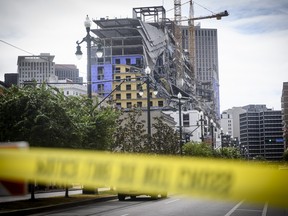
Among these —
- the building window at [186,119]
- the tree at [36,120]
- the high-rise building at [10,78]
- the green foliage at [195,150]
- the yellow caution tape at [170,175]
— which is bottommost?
the green foliage at [195,150]

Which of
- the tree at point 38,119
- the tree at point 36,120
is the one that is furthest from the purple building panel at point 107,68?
the tree at point 36,120

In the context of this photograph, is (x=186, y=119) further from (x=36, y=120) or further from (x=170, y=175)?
(x=170, y=175)

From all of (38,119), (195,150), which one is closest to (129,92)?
(195,150)

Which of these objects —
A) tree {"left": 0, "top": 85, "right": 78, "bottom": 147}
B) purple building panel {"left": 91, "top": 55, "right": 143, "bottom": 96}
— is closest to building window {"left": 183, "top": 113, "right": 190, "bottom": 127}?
purple building panel {"left": 91, "top": 55, "right": 143, "bottom": 96}

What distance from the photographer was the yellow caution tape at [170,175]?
2.96 meters

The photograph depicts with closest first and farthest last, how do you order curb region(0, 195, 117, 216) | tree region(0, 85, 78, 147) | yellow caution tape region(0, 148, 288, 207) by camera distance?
1. yellow caution tape region(0, 148, 288, 207)
2. curb region(0, 195, 117, 216)
3. tree region(0, 85, 78, 147)

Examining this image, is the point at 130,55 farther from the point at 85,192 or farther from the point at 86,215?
the point at 86,215

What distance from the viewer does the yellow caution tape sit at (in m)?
2.96

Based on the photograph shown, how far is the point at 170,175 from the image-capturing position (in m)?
3.14

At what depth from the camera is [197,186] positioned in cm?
304

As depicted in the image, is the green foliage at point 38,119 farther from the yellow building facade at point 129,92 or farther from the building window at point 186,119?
the building window at point 186,119

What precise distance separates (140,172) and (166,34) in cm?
13588

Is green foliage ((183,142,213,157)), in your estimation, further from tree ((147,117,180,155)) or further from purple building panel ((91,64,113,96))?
purple building panel ((91,64,113,96))

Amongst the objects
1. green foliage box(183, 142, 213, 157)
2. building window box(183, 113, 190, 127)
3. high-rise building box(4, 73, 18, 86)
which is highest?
high-rise building box(4, 73, 18, 86)
